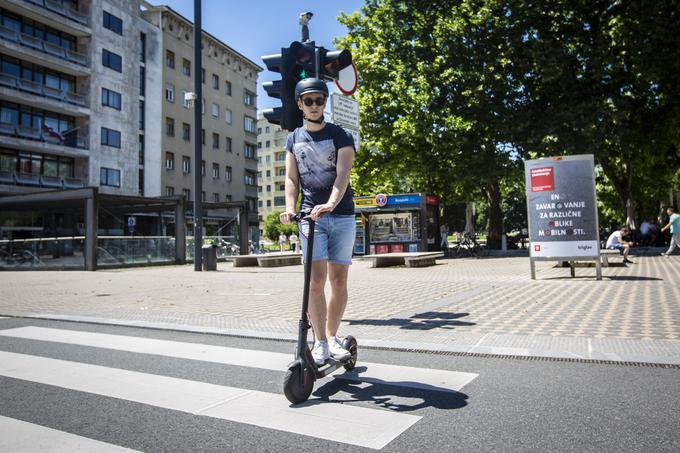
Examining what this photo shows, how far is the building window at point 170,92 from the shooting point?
44.7 meters

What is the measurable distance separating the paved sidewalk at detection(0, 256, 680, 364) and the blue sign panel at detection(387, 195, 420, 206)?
12762 millimetres

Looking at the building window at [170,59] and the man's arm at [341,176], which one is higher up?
the building window at [170,59]

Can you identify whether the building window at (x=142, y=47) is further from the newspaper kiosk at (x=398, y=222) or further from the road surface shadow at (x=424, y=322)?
the road surface shadow at (x=424, y=322)

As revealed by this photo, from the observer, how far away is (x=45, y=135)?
1334 inches

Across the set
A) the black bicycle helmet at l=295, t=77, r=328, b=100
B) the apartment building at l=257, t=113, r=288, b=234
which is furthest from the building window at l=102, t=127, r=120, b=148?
the apartment building at l=257, t=113, r=288, b=234

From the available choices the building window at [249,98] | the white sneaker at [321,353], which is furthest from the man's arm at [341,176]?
the building window at [249,98]

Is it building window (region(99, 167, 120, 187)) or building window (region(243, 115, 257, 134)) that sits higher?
building window (region(243, 115, 257, 134))

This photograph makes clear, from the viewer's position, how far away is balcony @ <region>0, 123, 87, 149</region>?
31828 millimetres

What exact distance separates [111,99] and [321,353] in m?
39.7

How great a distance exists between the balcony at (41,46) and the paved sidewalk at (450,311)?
2620cm

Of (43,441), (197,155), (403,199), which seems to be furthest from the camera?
(403,199)

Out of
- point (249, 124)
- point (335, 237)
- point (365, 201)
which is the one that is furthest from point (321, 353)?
point (249, 124)

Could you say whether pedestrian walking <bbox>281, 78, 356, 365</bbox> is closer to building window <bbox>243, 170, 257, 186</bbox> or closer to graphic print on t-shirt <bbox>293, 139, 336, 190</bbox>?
graphic print on t-shirt <bbox>293, 139, 336, 190</bbox>

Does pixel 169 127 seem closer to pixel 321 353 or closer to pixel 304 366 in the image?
pixel 321 353
